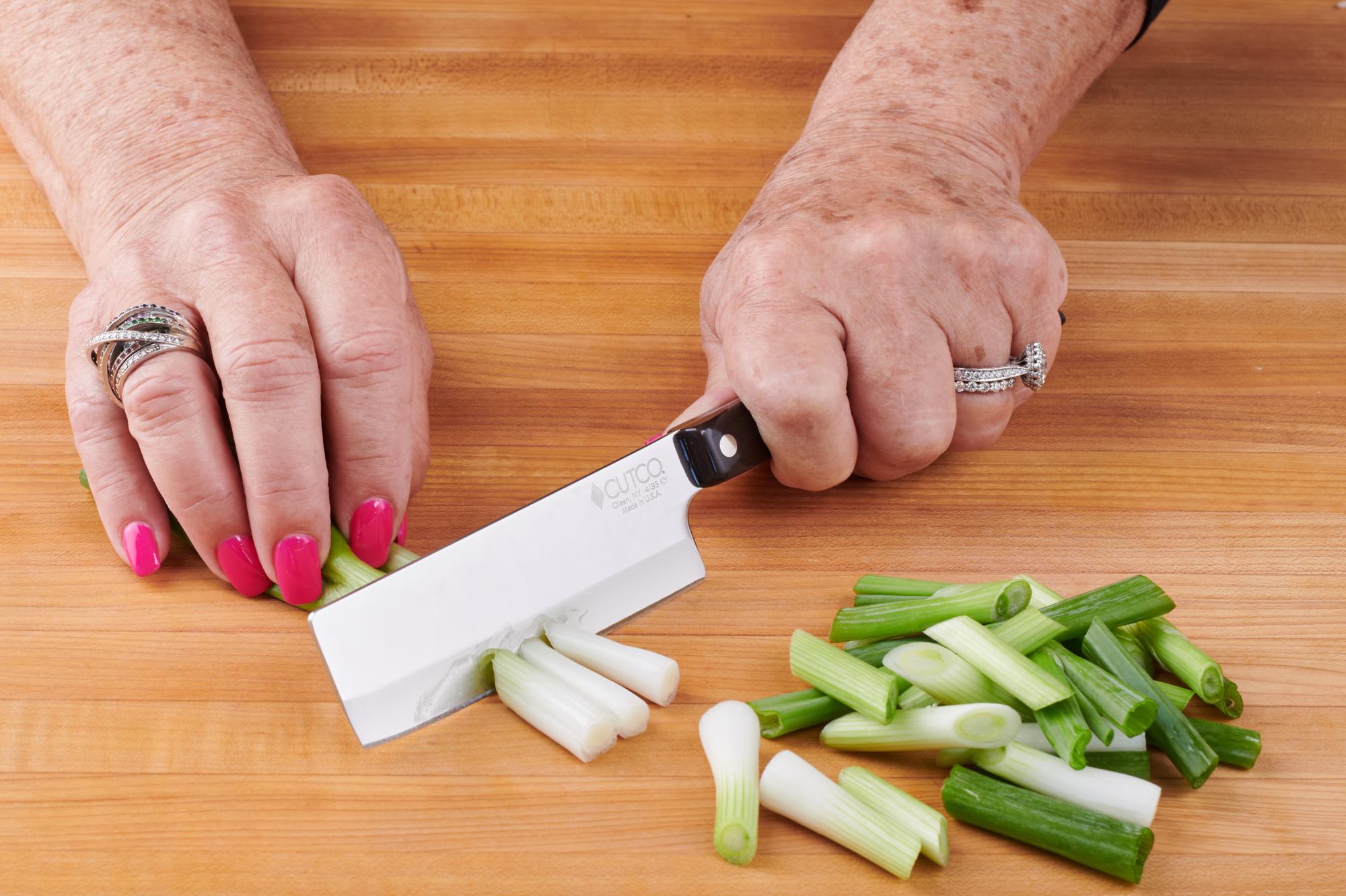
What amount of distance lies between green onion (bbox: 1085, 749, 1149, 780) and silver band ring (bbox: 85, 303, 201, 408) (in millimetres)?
992

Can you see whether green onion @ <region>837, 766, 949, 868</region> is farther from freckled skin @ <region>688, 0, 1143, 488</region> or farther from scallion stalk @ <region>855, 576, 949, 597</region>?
freckled skin @ <region>688, 0, 1143, 488</region>

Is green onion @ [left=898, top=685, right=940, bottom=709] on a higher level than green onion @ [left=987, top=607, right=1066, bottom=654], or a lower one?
lower

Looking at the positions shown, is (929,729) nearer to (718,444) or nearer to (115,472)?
(718,444)

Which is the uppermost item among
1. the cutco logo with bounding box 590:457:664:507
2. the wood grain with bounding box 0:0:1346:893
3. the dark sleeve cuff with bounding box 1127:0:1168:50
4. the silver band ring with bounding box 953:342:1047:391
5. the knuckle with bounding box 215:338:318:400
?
the dark sleeve cuff with bounding box 1127:0:1168:50

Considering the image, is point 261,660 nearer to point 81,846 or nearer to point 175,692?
point 175,692

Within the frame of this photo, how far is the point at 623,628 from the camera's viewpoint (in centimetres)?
128

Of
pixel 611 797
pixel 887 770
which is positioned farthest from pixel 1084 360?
pixel 611 797

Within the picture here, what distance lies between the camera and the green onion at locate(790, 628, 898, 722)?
112cm

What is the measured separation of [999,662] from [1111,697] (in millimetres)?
105

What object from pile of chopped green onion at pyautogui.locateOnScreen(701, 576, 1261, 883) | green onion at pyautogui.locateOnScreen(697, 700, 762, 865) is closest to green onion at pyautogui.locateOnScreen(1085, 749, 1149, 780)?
pile of chopped green onion at pyautogui.locateOnScreen(701, 576, 1261, 883)

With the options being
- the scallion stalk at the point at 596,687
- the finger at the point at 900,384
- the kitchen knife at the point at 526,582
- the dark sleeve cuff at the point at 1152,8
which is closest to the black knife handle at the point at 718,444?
the kitchen knife at the point at 526,582

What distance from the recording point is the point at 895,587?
1297mm

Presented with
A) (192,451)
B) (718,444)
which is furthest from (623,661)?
(192,451)

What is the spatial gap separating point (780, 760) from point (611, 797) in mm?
163
